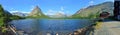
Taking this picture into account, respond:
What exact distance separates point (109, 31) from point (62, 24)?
394cm

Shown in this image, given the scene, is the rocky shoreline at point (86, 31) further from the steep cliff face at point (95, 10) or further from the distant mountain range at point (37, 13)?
the distant mountain range at point (37, 13)

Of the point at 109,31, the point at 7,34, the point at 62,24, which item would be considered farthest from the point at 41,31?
the point at 109,31

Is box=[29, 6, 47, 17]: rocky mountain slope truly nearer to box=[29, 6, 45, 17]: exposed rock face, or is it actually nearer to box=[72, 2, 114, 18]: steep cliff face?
box=[29, 6, 45, 17]: exposed rock face

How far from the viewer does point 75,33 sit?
37.6 feet

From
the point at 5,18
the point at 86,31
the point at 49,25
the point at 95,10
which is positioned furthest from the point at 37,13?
the point at 86,31

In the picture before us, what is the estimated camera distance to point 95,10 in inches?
Result: 418

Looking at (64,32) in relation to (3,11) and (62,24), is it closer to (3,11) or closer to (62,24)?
(62,24)

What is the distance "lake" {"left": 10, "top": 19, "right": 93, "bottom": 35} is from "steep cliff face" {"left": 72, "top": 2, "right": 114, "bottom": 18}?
23 centimetres

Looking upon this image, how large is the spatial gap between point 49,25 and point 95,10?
134 centimetres

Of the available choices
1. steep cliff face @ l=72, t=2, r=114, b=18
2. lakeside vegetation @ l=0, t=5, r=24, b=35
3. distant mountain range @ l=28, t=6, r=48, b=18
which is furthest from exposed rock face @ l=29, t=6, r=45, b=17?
steep cliff face @ l=72, t=2, r=114, b=18

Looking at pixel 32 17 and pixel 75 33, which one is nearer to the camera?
pixel 32 17

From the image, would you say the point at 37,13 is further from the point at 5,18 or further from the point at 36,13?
the point at 5,18

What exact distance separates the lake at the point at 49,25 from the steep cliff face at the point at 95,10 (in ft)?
0.75

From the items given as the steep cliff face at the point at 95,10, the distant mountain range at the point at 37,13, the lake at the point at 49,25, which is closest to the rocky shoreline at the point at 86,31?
the lake at the point at 49,25
